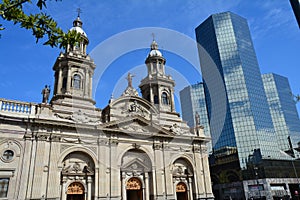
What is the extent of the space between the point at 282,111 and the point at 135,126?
251 ft

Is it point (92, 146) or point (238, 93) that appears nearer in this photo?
point (92, 146)

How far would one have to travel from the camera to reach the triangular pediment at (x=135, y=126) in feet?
88.6

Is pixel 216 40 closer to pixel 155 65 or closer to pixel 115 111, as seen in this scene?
pixel 155 65

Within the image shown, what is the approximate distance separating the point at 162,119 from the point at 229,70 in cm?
3813

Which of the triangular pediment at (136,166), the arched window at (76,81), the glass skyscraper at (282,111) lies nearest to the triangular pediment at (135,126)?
the triangular pediment at (136,166)

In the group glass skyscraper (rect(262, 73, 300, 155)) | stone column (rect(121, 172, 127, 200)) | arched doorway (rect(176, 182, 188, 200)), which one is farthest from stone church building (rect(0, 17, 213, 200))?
glass skyscraper (rect(262, 73, 300, 155))

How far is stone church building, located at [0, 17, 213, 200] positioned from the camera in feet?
69.9

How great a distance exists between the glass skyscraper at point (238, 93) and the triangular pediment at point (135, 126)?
26.4 metres

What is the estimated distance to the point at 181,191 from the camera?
29906 millimetres

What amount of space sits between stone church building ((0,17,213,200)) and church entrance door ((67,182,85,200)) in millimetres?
96

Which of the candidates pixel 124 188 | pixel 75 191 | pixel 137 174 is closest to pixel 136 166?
pixel 137 174

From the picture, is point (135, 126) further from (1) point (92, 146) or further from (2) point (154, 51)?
(2) point (154, 51)

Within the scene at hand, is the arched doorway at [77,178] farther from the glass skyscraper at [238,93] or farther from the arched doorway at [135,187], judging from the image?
the glass skyscraper at [238,93]

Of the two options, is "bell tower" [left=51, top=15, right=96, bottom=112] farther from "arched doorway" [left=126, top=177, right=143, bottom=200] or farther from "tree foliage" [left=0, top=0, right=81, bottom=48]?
"tree foliage" [left=0, top=0, right=81, bottom=48]
